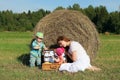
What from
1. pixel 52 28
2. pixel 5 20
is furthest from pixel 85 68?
pixel 5 20

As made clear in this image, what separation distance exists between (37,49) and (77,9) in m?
61.5

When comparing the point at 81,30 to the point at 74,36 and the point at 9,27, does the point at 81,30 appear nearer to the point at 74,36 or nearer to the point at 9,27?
the point at 74,36

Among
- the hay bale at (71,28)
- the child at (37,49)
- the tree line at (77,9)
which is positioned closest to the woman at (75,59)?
the child at (37,49)

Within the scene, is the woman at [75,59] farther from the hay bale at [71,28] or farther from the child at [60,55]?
the hay bale at [71,28]

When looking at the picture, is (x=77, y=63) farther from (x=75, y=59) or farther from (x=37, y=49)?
(x=37, y=49)

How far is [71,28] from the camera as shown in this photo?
470 inches

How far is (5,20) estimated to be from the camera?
7906 cm

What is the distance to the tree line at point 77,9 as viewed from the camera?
7162 cm

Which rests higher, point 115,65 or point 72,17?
point 72,17

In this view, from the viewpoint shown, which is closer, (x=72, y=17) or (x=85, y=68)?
(x=85, y=68)

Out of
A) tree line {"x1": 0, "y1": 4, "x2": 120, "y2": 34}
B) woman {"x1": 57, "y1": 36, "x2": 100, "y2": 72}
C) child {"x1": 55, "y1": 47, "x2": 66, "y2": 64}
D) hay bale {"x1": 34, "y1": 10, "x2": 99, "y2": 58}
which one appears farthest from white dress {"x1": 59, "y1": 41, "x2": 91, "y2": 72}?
tree line {"x1": 0, "y1": 4, "x2": 120, "y2": 34}

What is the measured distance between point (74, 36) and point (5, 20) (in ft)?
224

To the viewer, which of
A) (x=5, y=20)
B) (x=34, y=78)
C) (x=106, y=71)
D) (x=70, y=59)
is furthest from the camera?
(x=5, y=20)

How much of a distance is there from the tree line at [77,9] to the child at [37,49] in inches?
2345
